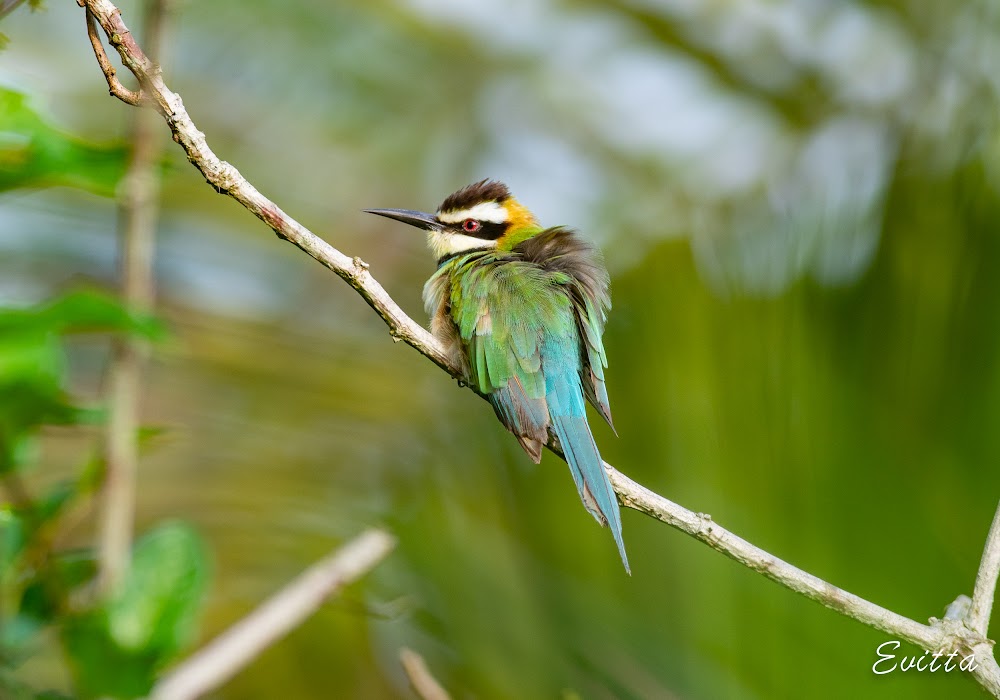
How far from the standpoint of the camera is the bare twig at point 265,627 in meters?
1.33

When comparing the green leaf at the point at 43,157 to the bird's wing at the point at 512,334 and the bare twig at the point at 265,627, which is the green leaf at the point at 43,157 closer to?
the bare twig at the point at 265,627

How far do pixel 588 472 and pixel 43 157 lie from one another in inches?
42.0

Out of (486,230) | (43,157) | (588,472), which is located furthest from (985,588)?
(486,230)

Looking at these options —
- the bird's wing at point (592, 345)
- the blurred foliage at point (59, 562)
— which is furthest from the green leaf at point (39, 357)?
the bird's wing at point (592, 345)

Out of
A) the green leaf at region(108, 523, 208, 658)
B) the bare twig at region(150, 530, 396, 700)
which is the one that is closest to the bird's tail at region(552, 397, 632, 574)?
the bare twig at region(150, 530, 396, 700)

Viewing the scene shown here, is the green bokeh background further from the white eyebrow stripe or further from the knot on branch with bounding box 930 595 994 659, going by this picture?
the white eyebrow stripe

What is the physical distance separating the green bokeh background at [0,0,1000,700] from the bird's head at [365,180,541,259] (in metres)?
0.34

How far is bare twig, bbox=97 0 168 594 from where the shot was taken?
1.37m

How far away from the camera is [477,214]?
2.77m

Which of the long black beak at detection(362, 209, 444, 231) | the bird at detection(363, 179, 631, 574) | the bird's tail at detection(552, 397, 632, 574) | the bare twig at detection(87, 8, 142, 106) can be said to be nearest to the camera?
the bare twig at detection(87, 8, 142, 106)

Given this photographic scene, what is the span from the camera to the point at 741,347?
2.06m

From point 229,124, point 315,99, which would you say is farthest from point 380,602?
point 315,99

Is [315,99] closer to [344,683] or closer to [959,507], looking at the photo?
[344,683]

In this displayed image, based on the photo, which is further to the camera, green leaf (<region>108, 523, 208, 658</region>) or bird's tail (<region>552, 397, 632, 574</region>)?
bird's tail (<region>552, 397, 632, 574</region>)
